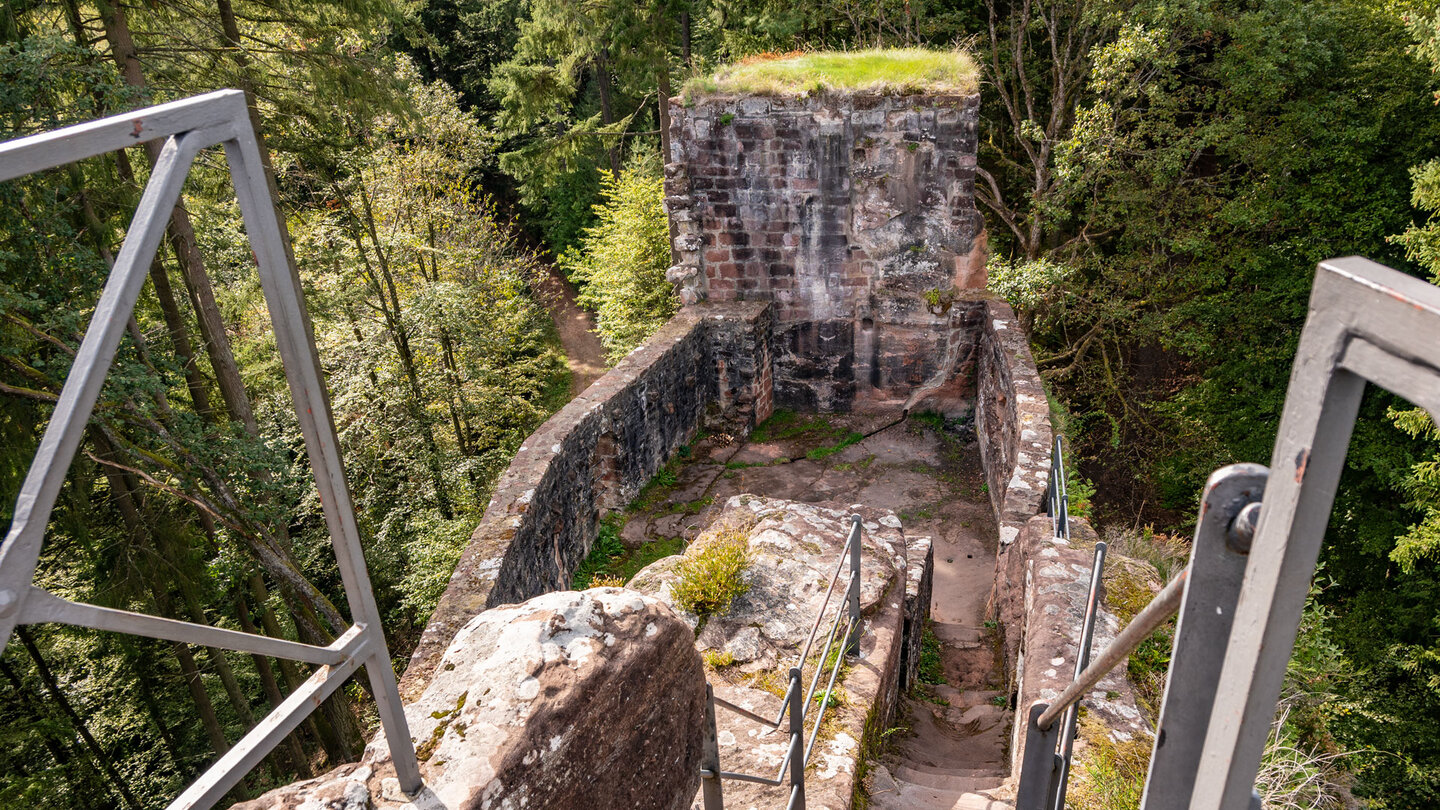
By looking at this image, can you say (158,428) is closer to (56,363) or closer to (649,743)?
(56,363)

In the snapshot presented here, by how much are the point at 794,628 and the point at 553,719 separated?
290cm

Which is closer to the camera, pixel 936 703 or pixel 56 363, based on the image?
pixel 936 703

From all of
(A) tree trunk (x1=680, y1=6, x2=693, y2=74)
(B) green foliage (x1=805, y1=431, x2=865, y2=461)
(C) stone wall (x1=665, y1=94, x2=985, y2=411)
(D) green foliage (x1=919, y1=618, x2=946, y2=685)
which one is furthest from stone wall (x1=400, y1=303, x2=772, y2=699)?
(A) tree trunk (x1=680, y1=6, x2=693, y2=74)

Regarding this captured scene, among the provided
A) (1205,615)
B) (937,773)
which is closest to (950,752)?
(937,773)

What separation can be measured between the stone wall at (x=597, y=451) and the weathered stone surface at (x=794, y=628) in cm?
103

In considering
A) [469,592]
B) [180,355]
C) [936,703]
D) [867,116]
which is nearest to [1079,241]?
[867,116]

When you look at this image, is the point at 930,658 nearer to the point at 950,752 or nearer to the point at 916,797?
the point at 950,752

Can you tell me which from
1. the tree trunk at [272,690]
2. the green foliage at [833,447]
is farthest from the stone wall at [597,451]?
the tree trunk at [272,690]

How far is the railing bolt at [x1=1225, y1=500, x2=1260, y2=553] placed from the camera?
994mm

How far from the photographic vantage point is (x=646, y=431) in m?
8.29

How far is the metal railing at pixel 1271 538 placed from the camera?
2.59ft

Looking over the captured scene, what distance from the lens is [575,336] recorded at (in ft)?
78.0

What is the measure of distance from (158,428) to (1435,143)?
15062 millimetres

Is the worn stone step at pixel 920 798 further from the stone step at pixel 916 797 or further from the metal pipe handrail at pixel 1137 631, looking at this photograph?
the metal pipe handrail at pixel 1137 631
